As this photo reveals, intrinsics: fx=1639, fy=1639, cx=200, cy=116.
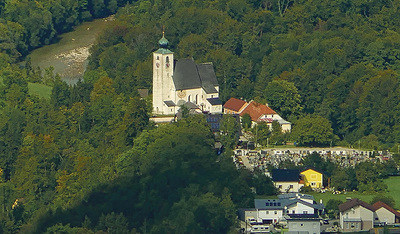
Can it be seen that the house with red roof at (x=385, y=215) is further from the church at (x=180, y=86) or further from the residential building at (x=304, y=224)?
the church at (x=180, y=86)

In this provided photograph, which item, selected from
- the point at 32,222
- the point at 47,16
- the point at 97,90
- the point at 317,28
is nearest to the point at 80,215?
the point at 32,222

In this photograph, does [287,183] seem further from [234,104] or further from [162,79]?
[162,79]

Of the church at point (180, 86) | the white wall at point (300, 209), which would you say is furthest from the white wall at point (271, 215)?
the church at point (180, 86)

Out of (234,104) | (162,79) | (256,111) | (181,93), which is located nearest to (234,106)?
(234,104)

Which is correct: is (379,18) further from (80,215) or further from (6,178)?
(80,215)

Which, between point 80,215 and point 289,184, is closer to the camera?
point 80,215

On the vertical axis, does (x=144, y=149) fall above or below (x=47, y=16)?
below

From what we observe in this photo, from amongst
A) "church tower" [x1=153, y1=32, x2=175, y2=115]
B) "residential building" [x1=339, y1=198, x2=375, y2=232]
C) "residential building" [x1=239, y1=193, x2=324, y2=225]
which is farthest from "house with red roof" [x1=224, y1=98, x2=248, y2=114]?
"residential building" [x1=339, y1=198, x2=375, y2=232]
